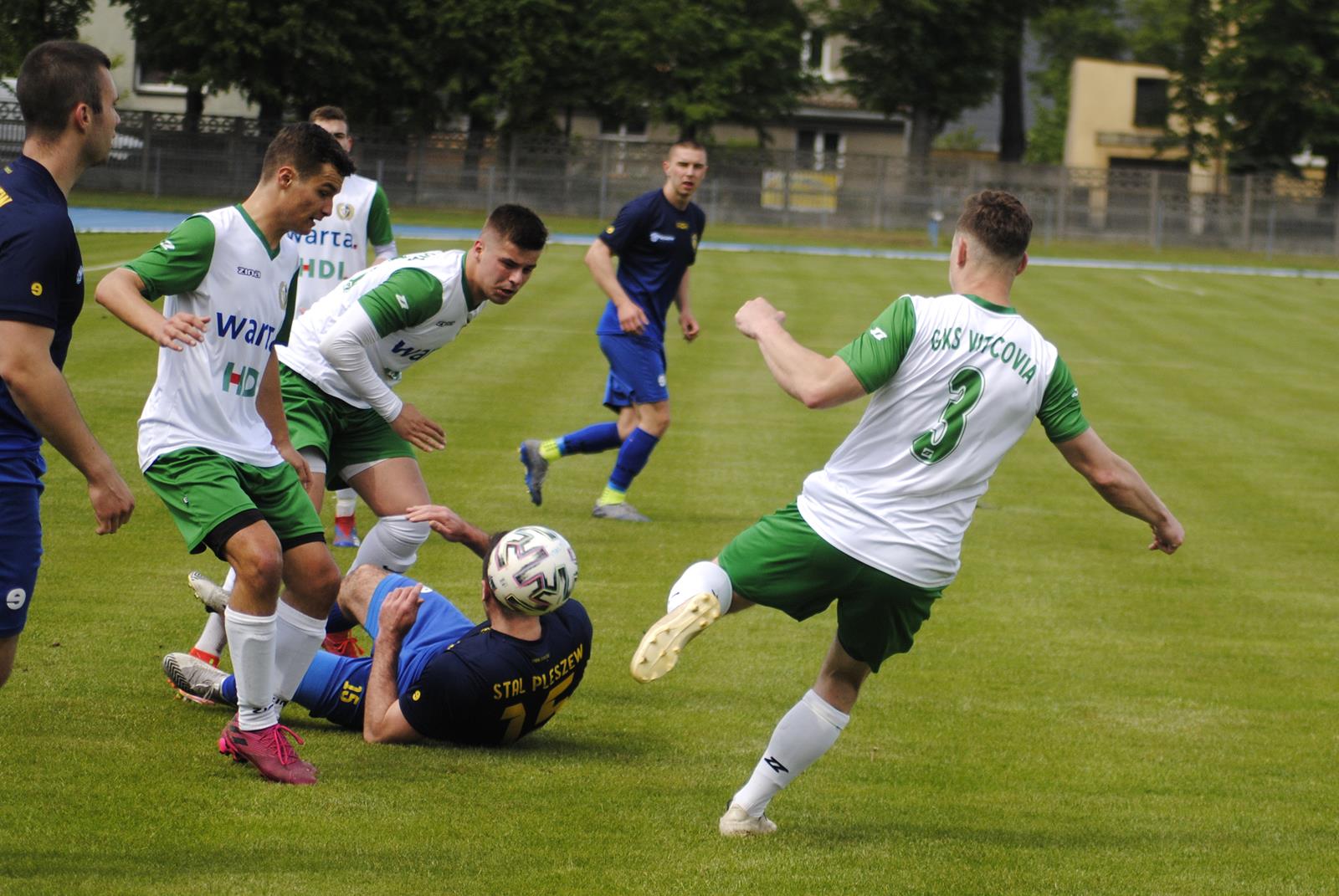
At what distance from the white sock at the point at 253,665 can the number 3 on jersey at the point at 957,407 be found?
2336 millimetres

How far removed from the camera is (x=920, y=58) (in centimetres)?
5597

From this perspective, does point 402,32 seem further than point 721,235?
Yes

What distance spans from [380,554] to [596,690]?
115cm

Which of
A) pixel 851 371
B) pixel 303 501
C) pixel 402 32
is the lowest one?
pixel 303 501

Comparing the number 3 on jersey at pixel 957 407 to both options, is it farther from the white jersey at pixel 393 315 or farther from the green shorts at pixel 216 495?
the white jersey at pixel 393 315

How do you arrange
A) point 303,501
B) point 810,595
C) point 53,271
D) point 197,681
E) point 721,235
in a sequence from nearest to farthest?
point 53,271 < point 810,595 < point 303,501 < point 197,681 < point 721,235

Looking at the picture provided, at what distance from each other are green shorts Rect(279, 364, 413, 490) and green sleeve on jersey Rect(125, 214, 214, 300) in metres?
1.76

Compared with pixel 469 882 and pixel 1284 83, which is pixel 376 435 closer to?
pixel 469 882

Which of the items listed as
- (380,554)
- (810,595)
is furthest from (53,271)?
(380,554)

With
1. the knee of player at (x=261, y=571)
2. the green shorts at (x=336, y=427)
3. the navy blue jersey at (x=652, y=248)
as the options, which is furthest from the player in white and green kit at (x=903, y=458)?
the navy blue jersey at (x=652, y=248)

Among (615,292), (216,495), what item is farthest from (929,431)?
(615,292)

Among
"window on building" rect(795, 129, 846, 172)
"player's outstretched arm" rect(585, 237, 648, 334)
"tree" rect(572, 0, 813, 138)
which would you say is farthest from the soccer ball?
"window on building" rect(795, 129, 846, 172)

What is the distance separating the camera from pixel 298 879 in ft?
14.5

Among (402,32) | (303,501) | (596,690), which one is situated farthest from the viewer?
(402,32)
